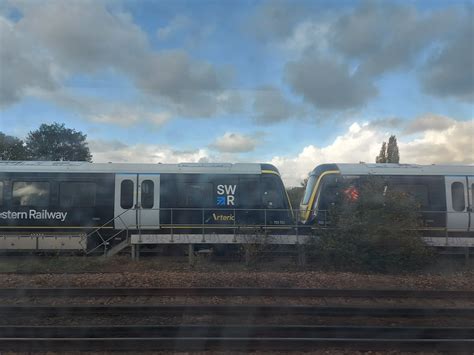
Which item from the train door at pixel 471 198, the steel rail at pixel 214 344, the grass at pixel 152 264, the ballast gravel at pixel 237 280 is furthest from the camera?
the train door at pixel 471 198

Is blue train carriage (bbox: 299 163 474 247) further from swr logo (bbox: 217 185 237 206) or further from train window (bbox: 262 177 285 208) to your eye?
swr logo (bbox: 217 185 237 206)

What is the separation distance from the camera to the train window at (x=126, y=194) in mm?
15398

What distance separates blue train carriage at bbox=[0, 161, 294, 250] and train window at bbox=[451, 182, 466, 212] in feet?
20.4

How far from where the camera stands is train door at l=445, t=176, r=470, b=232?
15.4 metres

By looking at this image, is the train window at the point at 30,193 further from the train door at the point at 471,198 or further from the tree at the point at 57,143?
the tree at the point at 57,143

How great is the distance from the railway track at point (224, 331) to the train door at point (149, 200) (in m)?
6.59

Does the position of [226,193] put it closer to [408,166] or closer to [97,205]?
[97,205]

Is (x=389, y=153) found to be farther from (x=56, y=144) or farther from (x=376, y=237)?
(x=56, y=144)

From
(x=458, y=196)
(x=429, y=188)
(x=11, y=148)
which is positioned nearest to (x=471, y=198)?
(x=458, y=196)

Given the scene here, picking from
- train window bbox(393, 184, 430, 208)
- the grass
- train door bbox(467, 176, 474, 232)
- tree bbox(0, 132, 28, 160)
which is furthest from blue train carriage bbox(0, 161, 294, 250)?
tree bbox(0, 132, 28, 160)

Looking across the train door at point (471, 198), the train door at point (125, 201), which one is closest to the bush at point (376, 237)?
the train door at point (471, 198)

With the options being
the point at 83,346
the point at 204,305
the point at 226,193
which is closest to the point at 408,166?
the point at 226,193

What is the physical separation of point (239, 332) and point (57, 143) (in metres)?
41.3

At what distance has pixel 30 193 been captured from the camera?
15297 mm
